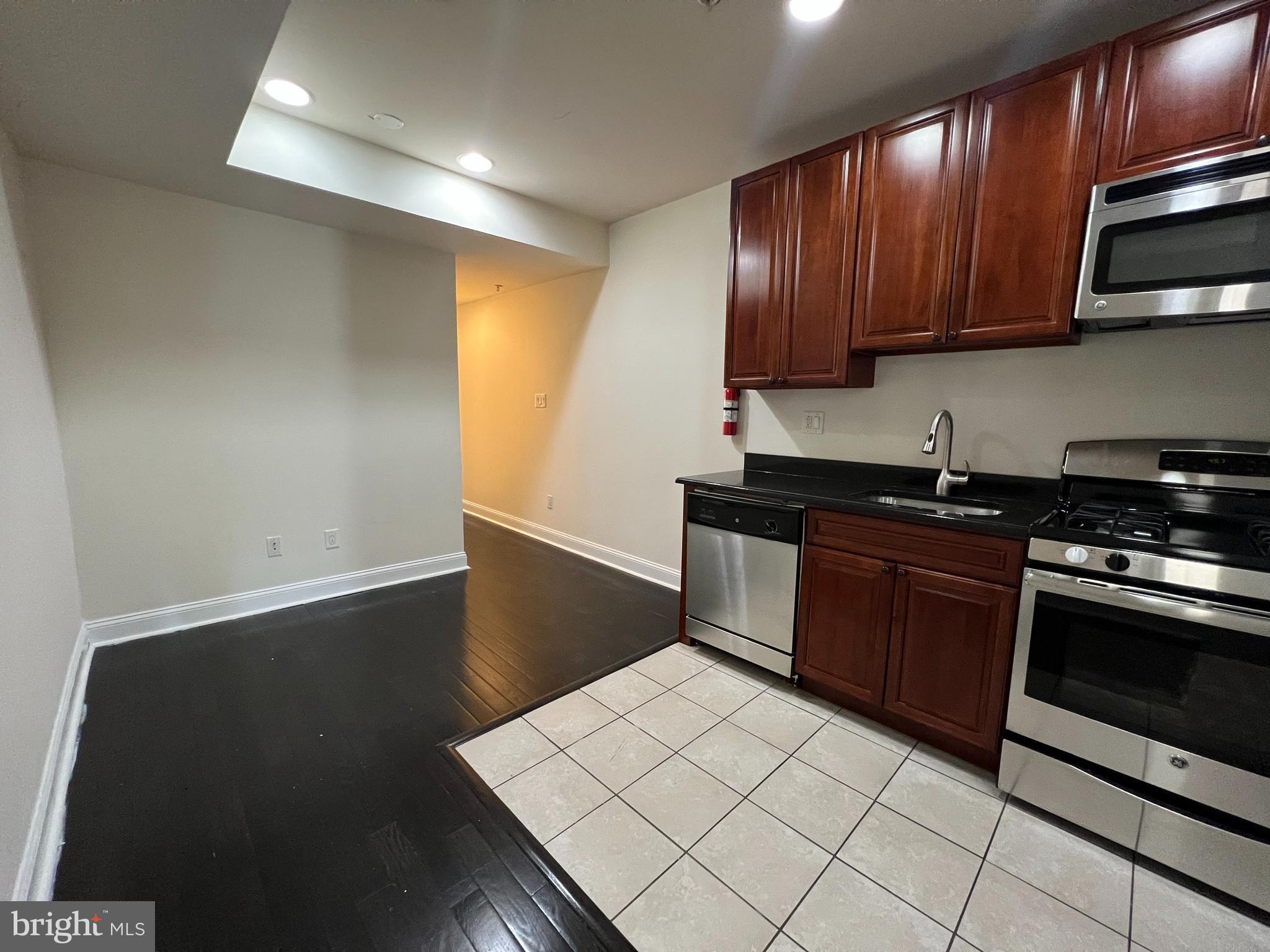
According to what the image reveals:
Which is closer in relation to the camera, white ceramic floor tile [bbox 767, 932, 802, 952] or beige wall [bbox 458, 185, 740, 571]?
white ceramic floor tile [bbox 767, 932, 802, 952]

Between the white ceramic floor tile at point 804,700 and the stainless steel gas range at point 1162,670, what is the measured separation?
616mm

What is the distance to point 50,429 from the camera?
85.8 inches

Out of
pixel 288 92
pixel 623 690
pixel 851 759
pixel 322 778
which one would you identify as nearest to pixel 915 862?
pixel 851 759

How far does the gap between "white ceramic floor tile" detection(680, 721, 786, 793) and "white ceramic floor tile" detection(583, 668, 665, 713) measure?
329 mm

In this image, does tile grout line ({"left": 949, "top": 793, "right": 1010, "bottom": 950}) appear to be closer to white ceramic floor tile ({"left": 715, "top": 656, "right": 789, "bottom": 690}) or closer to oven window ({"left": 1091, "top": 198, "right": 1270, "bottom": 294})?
white ceramic floor tile ({"left": 715, "top": 656, "right": 789, "bottom": 690})

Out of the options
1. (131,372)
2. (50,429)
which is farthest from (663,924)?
(131,372)

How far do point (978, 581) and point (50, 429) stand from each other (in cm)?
370

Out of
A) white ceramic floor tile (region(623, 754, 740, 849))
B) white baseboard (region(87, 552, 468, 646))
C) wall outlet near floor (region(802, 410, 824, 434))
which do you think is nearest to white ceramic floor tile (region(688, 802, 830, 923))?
white ceramic floor tile (region(623, 754, 740, 849))

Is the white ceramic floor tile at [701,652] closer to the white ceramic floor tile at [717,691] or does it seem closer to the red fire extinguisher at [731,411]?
the white ceramic floor tile at [717,691]

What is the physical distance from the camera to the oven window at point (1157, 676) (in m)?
1.26

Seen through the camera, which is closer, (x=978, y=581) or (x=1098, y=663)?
(x=1098, y=663)

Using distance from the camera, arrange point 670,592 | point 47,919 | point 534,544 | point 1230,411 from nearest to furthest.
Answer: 1. point 47,919
2. point 1230,411
3. point 670,592
4. point 534,544

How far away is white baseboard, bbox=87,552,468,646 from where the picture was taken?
102 inches

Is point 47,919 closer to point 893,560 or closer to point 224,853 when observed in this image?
point 224,853
